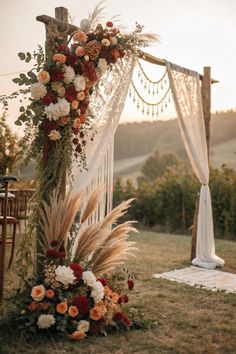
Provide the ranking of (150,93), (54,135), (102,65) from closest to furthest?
(54,135) → (102,65) → (150,93)

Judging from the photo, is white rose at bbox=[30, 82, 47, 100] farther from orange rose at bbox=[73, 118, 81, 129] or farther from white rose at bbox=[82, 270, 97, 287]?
white rose at bbox=[82, 270, 97, 287]

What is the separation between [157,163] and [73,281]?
1019 cm

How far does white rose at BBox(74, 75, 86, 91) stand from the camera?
336 cm

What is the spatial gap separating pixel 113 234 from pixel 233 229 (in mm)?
5097

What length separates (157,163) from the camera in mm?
13203

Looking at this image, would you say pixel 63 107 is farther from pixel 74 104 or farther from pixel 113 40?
pixel 113 40

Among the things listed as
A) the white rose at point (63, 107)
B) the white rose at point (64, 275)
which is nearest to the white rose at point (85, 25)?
the white rose at point (63, 107)

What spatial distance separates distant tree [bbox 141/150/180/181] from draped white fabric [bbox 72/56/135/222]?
914 centimetres

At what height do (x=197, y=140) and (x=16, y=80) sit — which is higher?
(x=16, y=80)

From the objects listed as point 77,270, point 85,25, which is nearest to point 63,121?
point 85,25

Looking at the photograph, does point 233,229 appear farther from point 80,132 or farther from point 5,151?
point 80,132

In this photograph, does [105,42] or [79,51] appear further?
[105,42]

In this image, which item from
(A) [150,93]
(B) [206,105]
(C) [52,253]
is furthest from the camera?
(B) [206,105]

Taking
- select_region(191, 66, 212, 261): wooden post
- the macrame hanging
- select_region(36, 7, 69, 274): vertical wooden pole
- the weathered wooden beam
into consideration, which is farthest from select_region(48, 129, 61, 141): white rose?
select_region(191, 66, 212, 261): wooden post
